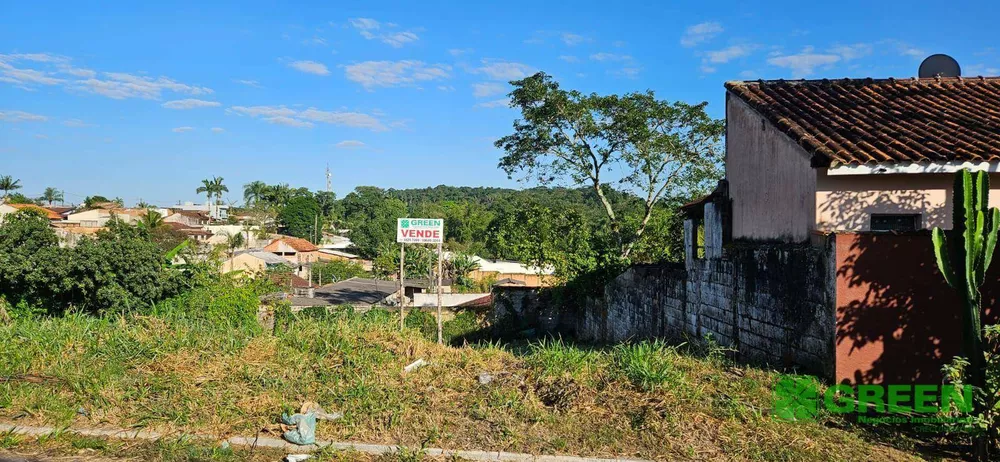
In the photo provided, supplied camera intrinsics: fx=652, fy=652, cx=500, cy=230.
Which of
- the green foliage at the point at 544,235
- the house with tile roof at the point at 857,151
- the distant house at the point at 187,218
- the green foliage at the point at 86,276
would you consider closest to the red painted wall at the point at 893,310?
the house with tile roof at the point at 857,151

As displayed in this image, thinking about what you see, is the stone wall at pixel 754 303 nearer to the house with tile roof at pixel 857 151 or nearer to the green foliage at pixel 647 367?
the house with tile roof at pixel 857 151

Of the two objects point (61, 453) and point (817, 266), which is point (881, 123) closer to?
point (817, 266)

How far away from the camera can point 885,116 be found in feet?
30.0

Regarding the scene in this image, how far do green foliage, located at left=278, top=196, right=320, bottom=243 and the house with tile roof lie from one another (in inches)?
2969

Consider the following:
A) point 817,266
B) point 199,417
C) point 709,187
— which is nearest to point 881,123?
point 817,266

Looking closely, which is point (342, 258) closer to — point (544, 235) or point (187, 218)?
point (187, 218)

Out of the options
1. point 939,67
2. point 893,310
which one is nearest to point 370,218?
point 939,67

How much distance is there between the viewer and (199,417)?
20.1ft

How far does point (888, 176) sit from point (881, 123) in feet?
4.06

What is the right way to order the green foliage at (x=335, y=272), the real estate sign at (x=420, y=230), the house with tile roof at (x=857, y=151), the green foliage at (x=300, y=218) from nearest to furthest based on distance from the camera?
the house with tile roof at (x=857, y=151)
the real estate sign at (x=420, y=230)
the green foliage at (x=335, y=272)
the green foliage at (x=300, y=218)

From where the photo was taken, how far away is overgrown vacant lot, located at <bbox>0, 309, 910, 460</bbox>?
575cm

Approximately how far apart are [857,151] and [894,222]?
3.81 feet

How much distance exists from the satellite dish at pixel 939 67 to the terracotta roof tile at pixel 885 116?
1.88 feet

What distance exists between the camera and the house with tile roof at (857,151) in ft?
25.2
